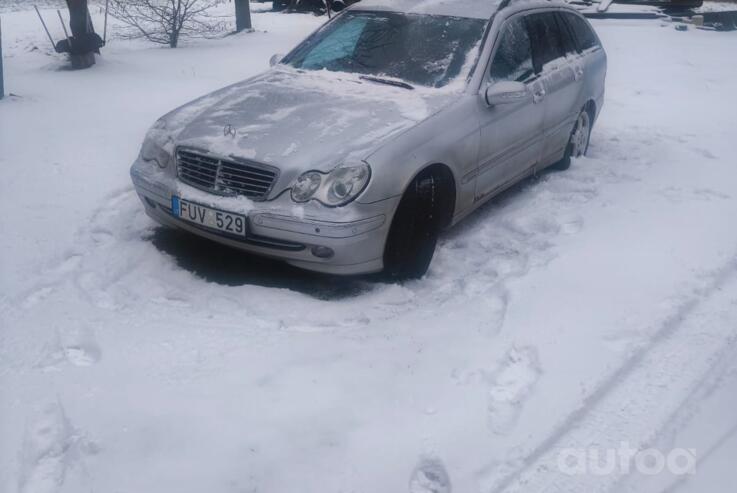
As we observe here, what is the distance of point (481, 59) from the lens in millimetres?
4691

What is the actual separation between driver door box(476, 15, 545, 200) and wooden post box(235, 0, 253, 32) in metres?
9.03

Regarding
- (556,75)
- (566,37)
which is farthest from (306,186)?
(566,37)

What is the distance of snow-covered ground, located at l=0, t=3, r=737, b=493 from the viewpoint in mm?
2742

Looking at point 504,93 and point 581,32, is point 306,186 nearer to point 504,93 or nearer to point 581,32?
point 504,93

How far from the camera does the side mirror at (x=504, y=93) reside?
4523 mm

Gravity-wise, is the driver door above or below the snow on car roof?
below

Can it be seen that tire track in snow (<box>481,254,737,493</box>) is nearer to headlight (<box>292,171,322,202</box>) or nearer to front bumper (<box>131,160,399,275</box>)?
front bumper (<box>131,160,399,275</box>)

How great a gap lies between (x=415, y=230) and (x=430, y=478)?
1685mm

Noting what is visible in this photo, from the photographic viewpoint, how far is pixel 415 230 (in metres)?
4.08

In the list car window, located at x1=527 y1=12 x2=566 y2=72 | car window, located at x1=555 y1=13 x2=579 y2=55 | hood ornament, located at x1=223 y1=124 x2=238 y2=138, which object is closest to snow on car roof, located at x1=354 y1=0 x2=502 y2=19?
car window, located at x1=527 y1=12 x2=566 y2=72

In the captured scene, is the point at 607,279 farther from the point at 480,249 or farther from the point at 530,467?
the point at 530,467

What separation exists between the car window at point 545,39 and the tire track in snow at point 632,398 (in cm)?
225

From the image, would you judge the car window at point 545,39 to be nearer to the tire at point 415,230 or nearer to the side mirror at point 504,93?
the side mirror at point 504,93

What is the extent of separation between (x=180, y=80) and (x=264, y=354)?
633cm
